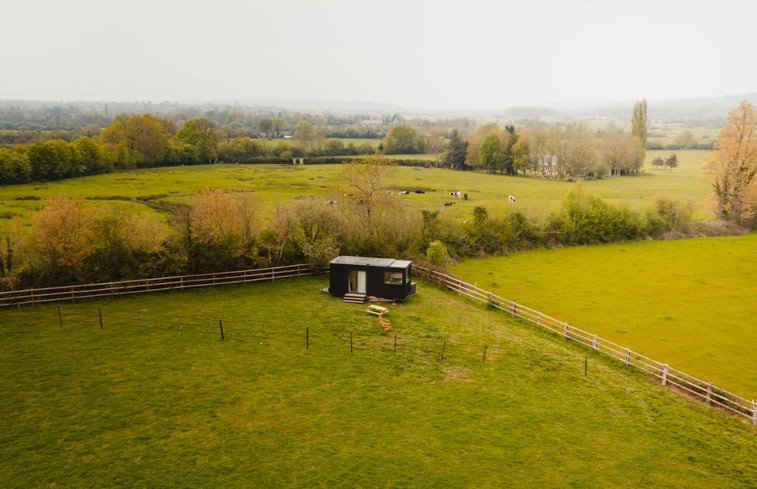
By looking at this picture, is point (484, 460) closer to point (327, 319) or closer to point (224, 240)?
point (327, 319)

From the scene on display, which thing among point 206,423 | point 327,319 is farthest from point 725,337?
point 206,423

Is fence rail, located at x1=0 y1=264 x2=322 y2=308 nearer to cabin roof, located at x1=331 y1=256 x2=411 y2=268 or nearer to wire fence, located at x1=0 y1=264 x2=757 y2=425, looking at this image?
wire fence, located at x1=0 y1=264 x2=757 y2=425

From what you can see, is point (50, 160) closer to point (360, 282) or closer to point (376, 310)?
point (360, 282)

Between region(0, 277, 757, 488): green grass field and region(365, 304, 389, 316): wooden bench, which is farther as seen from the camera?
region(365, 304, 389, 316): wooden bench

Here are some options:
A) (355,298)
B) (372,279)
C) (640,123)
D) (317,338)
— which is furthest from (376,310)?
(640,123)

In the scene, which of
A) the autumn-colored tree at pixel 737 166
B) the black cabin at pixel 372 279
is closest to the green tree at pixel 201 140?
the black cabin at pixel 372 279

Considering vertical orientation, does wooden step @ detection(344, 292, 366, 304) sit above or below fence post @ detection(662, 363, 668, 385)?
above

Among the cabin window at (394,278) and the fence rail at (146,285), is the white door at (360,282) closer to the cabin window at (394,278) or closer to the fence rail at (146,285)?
the cabin window at (394,278)

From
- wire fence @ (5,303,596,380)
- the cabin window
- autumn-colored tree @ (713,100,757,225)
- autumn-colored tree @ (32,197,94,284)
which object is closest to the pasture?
autumn-colored tree @ (713,100,757,225)
